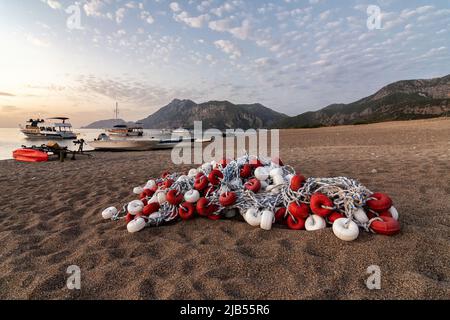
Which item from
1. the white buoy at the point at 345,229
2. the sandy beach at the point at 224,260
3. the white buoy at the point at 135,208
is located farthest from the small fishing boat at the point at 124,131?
the white buoy at the point at 345,229

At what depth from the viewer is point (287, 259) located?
2.50 metres

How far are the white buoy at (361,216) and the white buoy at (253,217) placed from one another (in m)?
1.13

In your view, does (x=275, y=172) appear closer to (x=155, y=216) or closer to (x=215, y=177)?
(x=215, y=177)

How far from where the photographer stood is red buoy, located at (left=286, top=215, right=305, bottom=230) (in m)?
3.03

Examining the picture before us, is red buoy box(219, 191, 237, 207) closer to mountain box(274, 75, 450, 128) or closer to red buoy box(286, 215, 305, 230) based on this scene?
red buoy box(286, 215, 305, 230)

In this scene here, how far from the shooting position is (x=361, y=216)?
109 inches

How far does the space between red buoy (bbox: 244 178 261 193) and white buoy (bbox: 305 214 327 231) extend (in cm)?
84

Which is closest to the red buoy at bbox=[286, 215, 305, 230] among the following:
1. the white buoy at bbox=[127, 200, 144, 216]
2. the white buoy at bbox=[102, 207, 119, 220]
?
the white buoy at bbox=[127, 200, 144, 216]

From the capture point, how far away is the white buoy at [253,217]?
321 cm

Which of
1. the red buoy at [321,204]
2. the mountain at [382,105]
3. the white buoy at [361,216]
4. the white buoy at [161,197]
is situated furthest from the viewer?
the mountain at [382,105]

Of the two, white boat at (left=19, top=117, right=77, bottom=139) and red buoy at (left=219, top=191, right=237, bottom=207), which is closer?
red buoy at (left=219, top=191, right=237, bottom=207)

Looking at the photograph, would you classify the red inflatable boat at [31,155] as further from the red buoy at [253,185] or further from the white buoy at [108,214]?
the red buoy at [253,185]

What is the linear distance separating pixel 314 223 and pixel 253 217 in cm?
75

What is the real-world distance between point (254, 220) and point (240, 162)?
121cm
